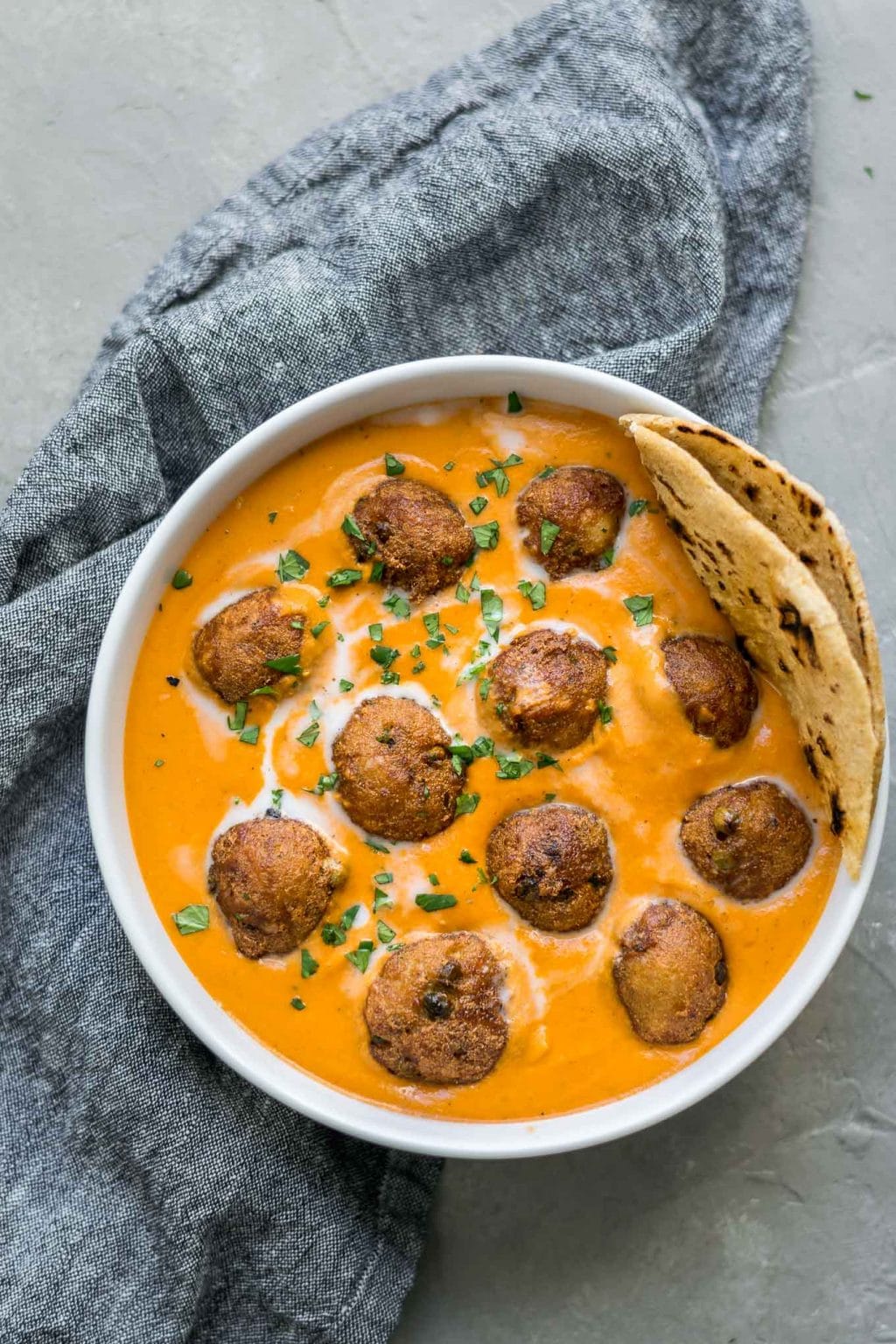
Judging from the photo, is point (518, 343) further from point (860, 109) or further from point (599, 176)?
point (860, 109)

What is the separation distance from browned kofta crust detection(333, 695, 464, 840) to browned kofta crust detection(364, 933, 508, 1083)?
0.96 feet

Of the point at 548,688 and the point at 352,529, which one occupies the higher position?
the point at 352,529

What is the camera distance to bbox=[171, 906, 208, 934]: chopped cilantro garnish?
3.00 m

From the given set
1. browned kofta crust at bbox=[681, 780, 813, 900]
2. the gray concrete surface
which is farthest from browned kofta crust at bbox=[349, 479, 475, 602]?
the gray concrete surface

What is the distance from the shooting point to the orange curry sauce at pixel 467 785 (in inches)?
117

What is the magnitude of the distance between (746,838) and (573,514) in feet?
2.88

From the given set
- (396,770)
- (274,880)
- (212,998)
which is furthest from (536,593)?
(212,998)

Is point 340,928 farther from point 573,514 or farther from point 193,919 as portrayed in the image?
point 573,514

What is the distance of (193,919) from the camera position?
9.86ft

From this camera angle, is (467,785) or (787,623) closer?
(787,623)

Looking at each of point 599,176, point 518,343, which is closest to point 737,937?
point 518,343

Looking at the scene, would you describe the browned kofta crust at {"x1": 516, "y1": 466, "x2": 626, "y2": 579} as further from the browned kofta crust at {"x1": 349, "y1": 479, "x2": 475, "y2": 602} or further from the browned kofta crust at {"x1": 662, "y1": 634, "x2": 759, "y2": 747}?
the browned kofta crust at {"x1": 662, "y1": 634, "x2": 759, "y2": 747}

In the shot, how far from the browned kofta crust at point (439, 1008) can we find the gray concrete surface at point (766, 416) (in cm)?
A: 79

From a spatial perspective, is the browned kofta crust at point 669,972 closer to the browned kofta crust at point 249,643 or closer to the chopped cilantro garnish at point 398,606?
the chopped cilantro garnish at point 398,606
